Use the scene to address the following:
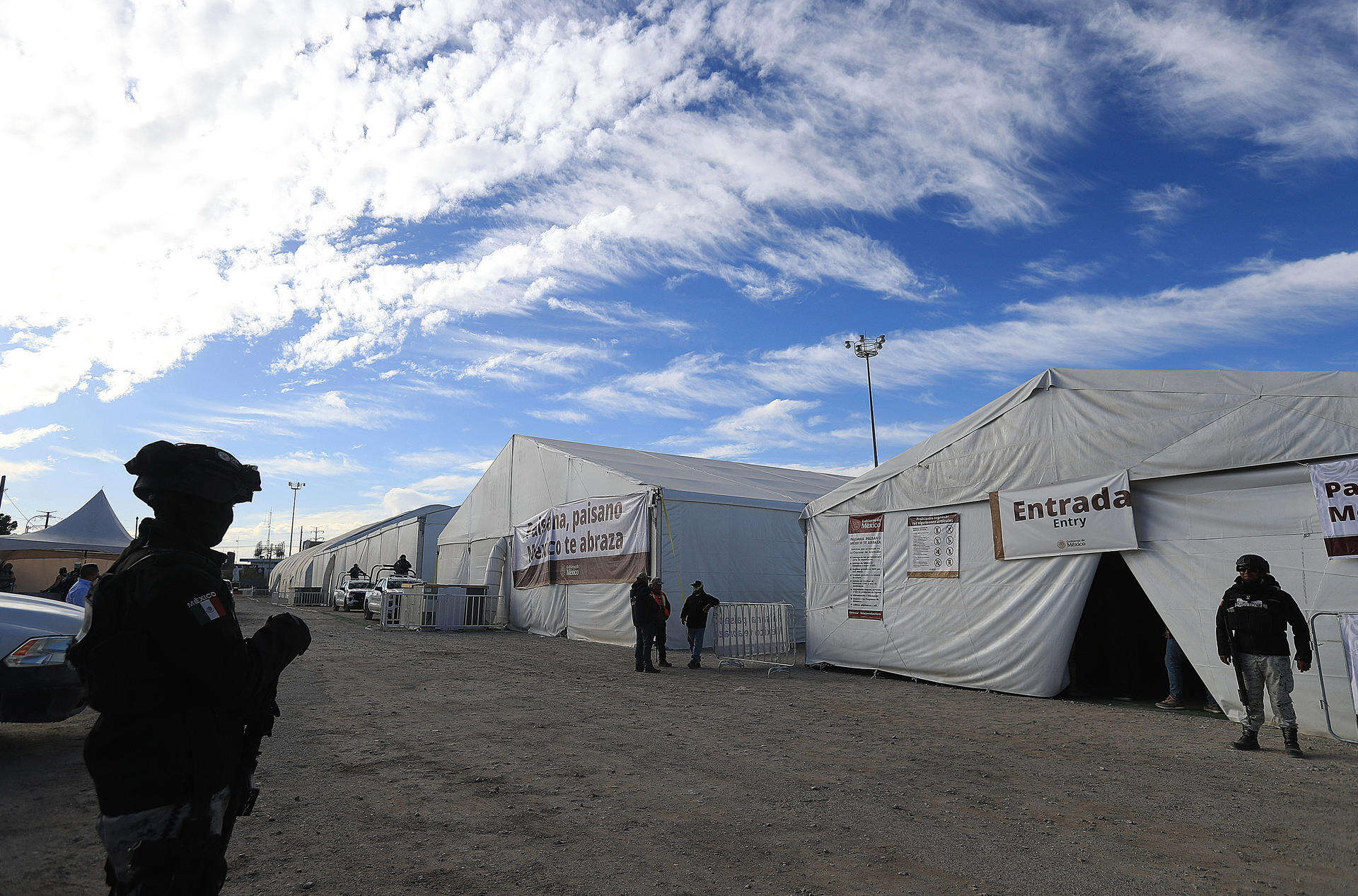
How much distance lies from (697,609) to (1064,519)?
5.92 m

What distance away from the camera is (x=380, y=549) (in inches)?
1474

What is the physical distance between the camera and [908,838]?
4.32 m

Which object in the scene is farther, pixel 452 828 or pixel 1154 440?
pixel 1154 440

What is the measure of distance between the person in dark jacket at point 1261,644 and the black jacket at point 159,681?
25.5 feet

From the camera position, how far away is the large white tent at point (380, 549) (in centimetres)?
3331

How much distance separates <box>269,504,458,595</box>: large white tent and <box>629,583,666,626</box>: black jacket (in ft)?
59.6

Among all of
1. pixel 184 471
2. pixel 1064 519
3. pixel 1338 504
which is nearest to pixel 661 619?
pixel 1064 519

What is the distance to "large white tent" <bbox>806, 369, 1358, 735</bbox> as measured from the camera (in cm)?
762

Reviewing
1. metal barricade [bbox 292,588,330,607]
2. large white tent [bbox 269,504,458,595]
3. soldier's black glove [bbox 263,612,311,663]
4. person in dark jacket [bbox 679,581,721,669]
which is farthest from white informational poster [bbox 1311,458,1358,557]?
metal barricade [bbox 292,588,330,607]

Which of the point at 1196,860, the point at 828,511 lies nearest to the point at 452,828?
the point at 1196,860

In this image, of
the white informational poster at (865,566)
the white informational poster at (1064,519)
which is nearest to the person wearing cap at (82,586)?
the white informational poster at (865,566)

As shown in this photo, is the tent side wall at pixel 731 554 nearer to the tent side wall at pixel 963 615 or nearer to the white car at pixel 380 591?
the tent side wall at pixel 963 615

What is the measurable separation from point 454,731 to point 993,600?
6.93 meters

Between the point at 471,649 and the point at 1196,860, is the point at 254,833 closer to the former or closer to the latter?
the point at 1196,860
